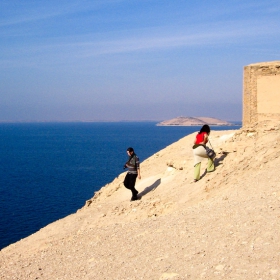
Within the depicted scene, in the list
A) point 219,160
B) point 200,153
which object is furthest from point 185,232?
point 219,160

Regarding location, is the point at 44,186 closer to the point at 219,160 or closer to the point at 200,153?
the point at 219,160

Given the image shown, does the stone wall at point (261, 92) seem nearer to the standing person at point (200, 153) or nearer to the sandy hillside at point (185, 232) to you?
the sandy hillside at point (185, 232)

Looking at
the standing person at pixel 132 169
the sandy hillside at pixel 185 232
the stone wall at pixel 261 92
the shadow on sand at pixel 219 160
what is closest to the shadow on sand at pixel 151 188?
the sandy hillside at pixel 185 232

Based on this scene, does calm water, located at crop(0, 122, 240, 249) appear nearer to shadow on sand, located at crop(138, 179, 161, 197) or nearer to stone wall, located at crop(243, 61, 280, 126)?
shadow on sand, located at crop(138, 179, 161, 197)

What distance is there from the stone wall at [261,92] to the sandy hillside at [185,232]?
2.52m

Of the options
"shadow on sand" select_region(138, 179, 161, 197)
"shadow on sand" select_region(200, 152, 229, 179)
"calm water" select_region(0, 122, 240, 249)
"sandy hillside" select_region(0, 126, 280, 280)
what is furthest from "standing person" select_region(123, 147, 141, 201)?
"calm water" select_region(0, 122, 240, 249)

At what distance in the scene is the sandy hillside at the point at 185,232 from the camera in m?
8.04

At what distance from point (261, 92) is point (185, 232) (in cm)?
979

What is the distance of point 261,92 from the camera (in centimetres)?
1778

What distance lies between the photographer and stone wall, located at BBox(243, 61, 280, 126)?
688 inches

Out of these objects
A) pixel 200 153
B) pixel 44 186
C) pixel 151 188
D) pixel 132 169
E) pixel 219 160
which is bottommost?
pixel 44 186

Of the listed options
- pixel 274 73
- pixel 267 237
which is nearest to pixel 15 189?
pixel 274 73

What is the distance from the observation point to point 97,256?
977 cm

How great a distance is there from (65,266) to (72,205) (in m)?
27.5
